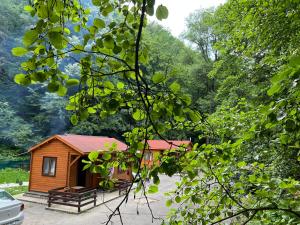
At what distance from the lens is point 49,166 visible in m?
14.0

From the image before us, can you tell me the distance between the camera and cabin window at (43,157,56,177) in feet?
45.5

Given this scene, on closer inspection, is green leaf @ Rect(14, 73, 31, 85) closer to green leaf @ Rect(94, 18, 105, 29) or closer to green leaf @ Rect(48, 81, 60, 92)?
green leaf @ Rect(48, 81, 60, 92)

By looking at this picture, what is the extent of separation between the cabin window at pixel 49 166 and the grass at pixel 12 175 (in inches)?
131

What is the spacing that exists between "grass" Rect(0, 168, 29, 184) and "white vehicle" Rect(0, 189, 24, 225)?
8.91 metres

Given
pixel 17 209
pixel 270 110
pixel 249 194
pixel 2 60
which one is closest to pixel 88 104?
pixel 270 110

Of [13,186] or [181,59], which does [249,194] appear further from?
[181,59]

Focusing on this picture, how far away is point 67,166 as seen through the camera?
1352cm

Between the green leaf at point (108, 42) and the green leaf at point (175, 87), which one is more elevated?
the green leaf at point (108, 42)

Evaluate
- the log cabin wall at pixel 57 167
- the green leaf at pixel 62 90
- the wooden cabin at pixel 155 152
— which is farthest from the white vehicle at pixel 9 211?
the green leaf at pixel 62 90

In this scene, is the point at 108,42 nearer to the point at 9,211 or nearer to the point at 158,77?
the point at 158,77

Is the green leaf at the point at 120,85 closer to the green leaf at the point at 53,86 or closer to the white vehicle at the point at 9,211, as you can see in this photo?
the green leaf at the point at 53,86

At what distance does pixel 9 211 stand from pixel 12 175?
1208cm

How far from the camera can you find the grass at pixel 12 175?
16.8 meters

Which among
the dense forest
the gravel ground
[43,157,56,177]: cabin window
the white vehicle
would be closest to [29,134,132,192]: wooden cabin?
[43,157,56,177]: cabin window
